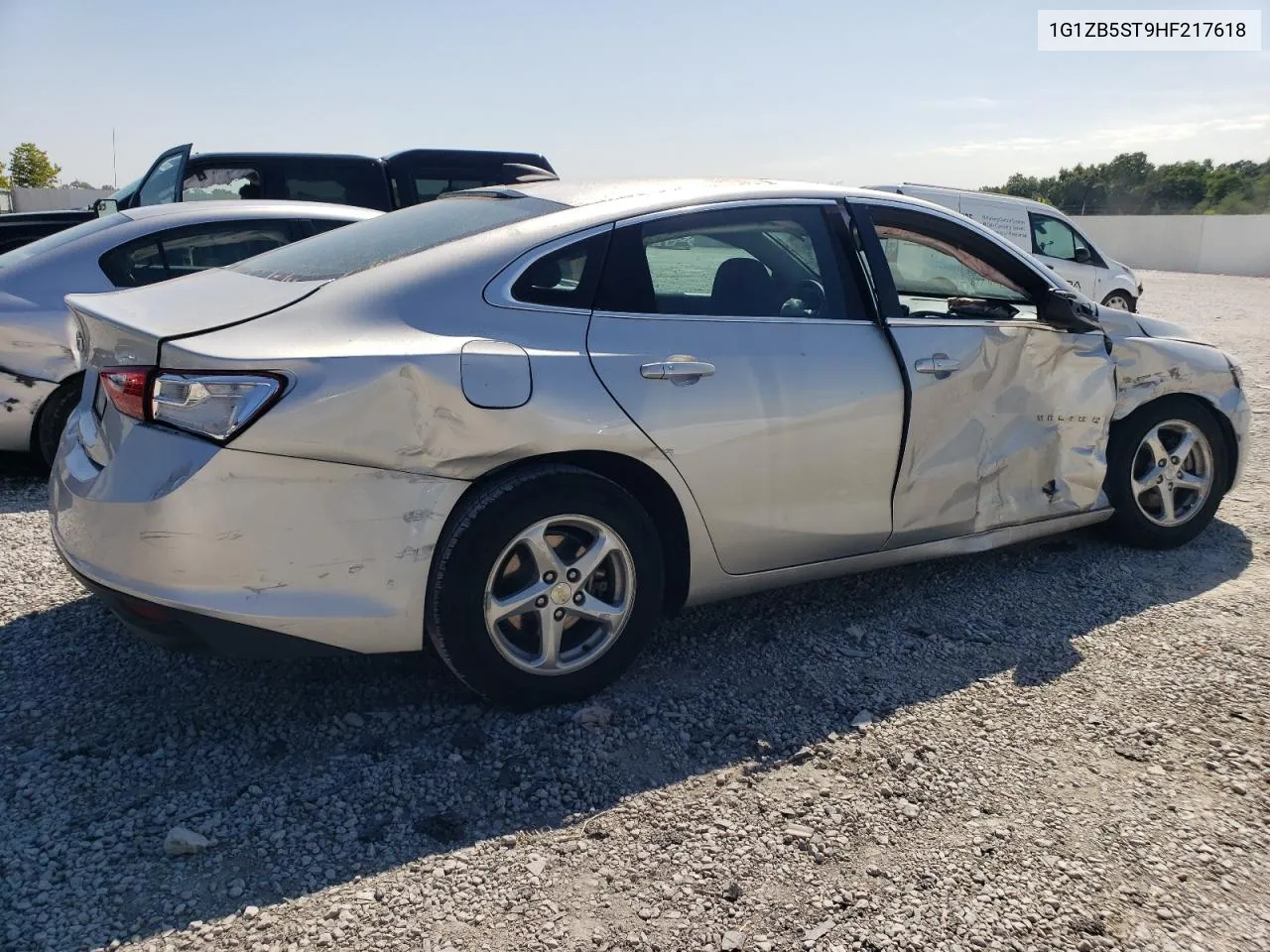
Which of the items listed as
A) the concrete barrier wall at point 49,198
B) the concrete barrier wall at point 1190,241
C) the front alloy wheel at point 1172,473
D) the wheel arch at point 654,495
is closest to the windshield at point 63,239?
the wheel arch at point 654,495

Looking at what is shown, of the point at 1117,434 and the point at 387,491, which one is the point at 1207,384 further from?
the point at 387,491

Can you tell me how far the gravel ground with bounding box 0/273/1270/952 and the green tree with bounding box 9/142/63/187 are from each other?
66111 mm

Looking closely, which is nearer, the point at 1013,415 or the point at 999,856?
the point at 999,856

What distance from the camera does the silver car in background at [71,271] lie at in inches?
211

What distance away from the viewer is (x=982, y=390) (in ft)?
12.9

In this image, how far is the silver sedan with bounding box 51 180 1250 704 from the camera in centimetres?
270

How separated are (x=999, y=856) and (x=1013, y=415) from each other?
1988 millimetres

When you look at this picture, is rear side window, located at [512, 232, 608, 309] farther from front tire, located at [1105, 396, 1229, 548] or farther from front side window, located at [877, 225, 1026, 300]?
front tire, located at [1105, 396, 1229, 548]

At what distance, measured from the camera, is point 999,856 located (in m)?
2.54

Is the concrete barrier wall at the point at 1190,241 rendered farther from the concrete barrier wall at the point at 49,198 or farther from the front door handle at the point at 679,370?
the concrete barrier wall at the point at 49,198

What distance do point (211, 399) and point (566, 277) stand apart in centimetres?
110

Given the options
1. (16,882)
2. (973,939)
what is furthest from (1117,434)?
(16,882)

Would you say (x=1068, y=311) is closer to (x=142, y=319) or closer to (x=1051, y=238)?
(x=142, y=319)

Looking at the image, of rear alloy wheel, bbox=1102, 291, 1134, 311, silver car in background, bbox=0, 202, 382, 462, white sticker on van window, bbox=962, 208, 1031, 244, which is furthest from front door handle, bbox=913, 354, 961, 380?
rear alloy wheel, bbox=1102, 291, 1134, 311
